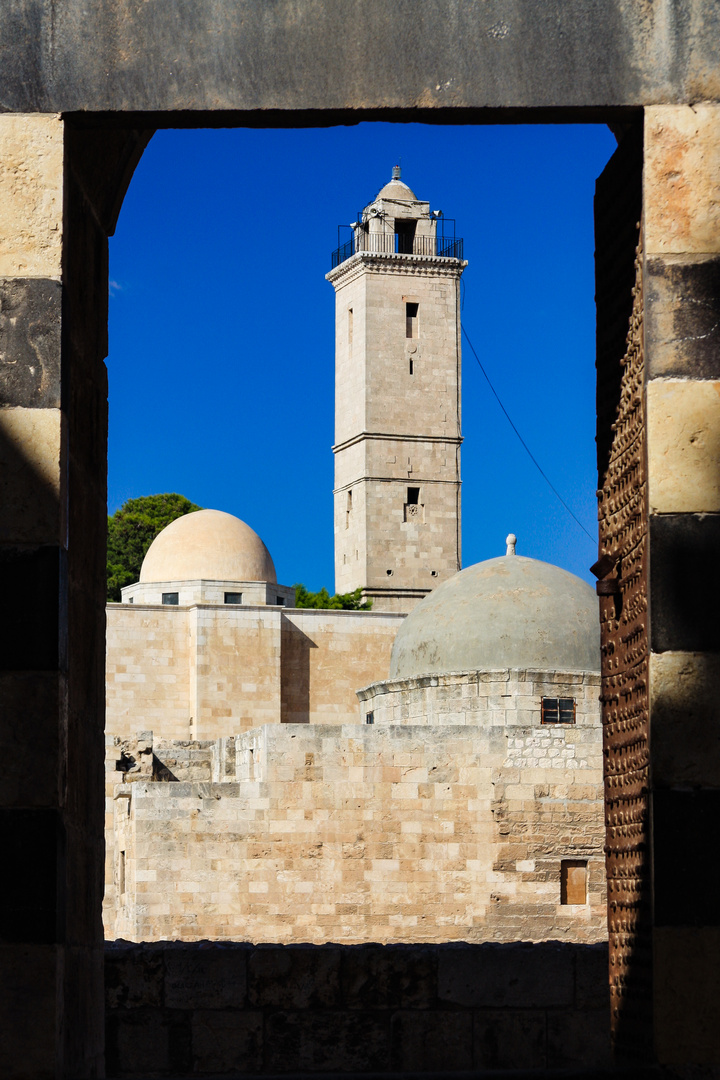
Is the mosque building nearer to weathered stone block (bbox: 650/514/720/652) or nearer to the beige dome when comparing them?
weathered stone block (bbox: 650/514/720/652)

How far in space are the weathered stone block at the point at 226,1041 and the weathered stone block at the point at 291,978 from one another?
0.10m

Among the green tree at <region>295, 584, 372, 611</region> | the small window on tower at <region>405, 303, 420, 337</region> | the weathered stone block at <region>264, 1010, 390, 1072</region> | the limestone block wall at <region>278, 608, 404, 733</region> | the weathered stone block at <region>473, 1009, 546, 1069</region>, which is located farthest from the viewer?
the small window on tower at <region>405, 303, 420, 337</region>

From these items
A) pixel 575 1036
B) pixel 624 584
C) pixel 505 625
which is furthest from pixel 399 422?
pixel 624 584

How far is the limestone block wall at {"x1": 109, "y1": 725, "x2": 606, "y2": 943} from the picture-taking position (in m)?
16.4

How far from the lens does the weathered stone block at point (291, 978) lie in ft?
21.0

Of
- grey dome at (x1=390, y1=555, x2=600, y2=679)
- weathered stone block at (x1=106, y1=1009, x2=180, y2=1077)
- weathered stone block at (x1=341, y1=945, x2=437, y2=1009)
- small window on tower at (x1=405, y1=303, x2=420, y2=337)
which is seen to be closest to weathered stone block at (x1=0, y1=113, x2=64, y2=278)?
weathered stone block at (x1=106, y1=1009, x2=180, y2=1077)

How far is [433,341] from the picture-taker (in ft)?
150

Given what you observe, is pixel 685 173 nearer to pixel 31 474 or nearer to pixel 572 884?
pixel 31 474

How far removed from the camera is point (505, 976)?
6.74 m

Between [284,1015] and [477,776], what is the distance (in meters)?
10.4

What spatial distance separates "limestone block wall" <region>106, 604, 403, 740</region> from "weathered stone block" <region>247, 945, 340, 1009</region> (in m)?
26.7

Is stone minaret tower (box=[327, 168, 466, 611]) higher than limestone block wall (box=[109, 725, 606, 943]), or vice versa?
stone minaret tower (box=[327, 168, 466, 611])

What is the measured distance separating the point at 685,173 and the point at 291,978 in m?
3.94

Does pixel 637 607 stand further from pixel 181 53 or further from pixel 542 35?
pixel 181 53
